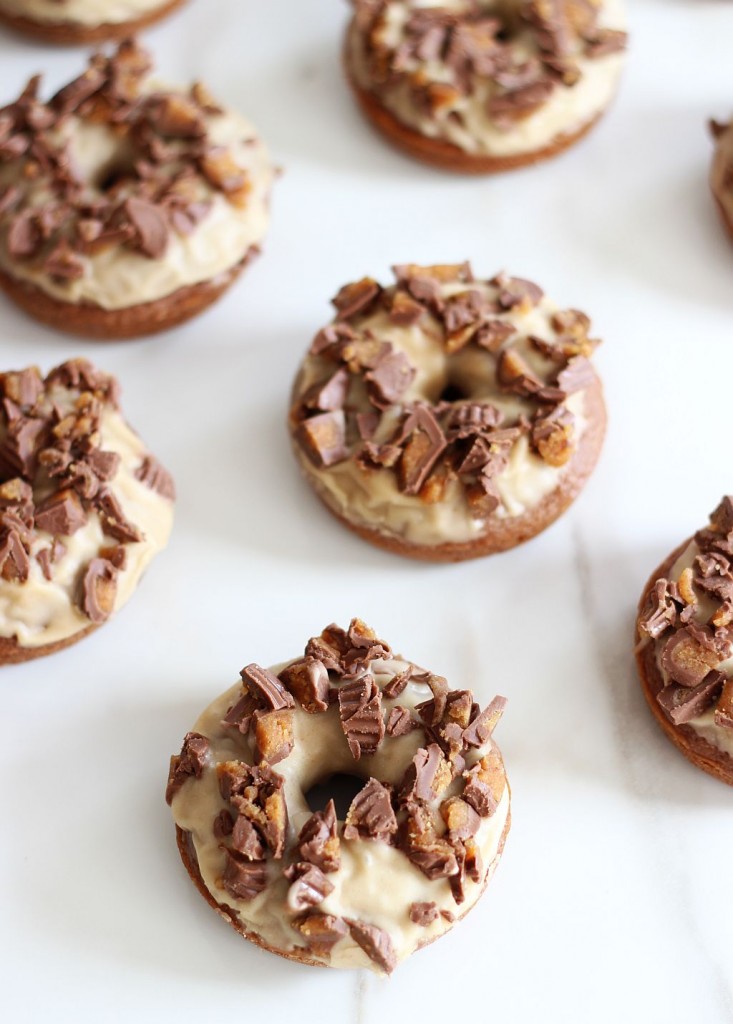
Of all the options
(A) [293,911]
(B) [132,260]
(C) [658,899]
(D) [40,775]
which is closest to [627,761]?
(C) [658,899]

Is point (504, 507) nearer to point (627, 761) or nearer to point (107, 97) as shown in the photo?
point (627, 761)

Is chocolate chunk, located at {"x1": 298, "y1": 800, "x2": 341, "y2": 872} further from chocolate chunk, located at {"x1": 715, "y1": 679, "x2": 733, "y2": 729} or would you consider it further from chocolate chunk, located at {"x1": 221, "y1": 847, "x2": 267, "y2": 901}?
chocolate chunk, located at {"x1": 715, "y1": 679, "x2": 733, "y2": 729}

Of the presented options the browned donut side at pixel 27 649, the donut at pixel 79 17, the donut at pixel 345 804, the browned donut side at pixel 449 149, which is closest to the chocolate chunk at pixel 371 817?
the donut at pixel 345 804

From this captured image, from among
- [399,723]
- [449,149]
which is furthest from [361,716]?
[449,149]

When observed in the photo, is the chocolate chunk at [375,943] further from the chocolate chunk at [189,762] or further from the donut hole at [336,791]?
the chocolate chunk at [189,762]

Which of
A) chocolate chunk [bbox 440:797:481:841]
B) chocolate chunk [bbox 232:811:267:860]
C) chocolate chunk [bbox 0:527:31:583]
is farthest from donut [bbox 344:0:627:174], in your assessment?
chocolate chunk [bbox 232:811:267:860]

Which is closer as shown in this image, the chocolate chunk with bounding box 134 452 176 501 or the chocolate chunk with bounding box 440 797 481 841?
the chocolate chunk with bounding box 440 797 481 841
